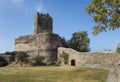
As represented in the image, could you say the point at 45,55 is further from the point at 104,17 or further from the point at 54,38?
the point at 104,17

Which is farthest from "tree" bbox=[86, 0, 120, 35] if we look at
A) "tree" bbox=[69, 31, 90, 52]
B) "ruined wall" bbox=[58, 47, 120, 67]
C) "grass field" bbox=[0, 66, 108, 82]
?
"tree" bbox=[69, 31, 90, 52]

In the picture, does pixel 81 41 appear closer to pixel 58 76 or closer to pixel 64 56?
pixel 64 56

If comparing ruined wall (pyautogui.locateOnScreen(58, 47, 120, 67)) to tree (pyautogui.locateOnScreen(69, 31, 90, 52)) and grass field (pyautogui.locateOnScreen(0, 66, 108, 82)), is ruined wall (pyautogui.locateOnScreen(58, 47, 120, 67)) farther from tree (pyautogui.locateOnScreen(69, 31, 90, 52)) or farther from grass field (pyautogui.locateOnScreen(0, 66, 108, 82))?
grass field (pyautogui.locateOnScreen(0, 66, 108, 82))

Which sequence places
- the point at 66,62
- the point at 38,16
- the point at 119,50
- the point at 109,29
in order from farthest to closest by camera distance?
1. the point at 38,16
2. the point at 66,62
3. the point at 119,50
4. the point at 109,29

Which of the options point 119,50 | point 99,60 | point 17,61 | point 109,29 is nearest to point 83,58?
point 99,60

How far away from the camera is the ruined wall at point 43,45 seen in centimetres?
5197

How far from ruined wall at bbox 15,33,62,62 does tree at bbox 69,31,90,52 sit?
16.7 feet

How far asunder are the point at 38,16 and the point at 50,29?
5.51 m

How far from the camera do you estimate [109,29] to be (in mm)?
14078

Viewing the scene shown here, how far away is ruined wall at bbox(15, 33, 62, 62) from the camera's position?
171ft

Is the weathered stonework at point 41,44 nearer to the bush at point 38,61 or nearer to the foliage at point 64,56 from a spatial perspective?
the bush at point 38,61

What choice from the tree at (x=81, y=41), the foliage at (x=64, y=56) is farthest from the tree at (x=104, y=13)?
the tree at (x=81, y=41)

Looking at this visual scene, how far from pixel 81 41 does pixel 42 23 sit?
14.8 meters

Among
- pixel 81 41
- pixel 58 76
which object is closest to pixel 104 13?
pixel 58 76
